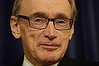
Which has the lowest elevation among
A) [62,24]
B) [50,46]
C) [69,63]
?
[69,63]

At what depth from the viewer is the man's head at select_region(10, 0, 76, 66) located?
1.43 metres

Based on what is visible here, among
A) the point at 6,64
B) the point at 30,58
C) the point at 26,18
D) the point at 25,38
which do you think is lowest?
the point at 6,64

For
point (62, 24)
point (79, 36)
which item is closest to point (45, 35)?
A: point (62, 24)

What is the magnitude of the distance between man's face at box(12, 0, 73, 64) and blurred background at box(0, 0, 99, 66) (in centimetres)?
57

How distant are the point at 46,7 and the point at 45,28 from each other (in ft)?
0.41

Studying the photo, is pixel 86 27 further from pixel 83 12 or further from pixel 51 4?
pixel 51 4

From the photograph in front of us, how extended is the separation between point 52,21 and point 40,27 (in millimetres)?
74

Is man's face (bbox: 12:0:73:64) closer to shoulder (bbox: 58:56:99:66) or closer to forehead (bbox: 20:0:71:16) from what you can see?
forehead (bbox: 20:0:71:16)

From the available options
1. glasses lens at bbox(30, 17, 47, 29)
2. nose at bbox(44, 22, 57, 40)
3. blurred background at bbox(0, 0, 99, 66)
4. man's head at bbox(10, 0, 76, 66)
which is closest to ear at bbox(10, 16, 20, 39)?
man's head at bbox(10, 0, 76, 66)

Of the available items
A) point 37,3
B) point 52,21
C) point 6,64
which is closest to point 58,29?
point 52,21

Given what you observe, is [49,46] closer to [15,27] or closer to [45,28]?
[45,28]

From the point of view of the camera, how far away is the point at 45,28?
144cm

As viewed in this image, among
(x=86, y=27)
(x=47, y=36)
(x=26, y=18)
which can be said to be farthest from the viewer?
(x=86, y=27)

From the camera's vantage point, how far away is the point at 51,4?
149cm
